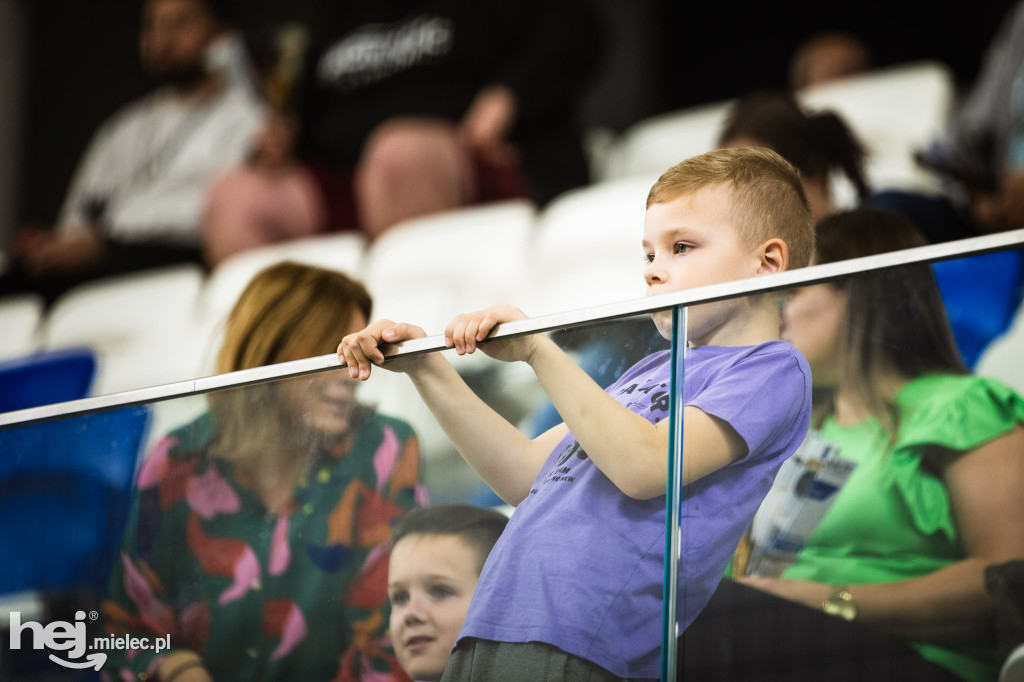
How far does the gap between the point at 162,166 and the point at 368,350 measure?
6.26 feet

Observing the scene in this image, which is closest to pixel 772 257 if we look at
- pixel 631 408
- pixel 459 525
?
pixel 631 408

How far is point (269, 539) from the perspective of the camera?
29.4 inches

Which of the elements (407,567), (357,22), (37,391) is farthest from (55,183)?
(407,567)

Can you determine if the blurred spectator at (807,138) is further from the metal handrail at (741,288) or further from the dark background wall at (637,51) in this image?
the dark background wall at (637,51)

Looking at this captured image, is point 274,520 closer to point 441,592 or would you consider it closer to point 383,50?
point 441,592

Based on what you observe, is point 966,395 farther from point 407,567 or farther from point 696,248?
point 407,567

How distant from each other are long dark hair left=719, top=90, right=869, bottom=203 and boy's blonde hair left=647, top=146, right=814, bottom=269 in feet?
0.86

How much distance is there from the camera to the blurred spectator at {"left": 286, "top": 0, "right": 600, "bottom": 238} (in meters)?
2.04

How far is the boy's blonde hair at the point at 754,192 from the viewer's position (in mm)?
725

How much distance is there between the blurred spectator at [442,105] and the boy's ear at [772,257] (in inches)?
51.4

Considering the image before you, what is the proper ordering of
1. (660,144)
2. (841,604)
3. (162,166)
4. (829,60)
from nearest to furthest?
A: (841,604) → (660,144) → (829,60) → (162,166)

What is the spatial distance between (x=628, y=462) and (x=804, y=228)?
242 millimetres

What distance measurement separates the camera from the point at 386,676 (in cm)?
70

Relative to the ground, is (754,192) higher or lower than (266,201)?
lower
